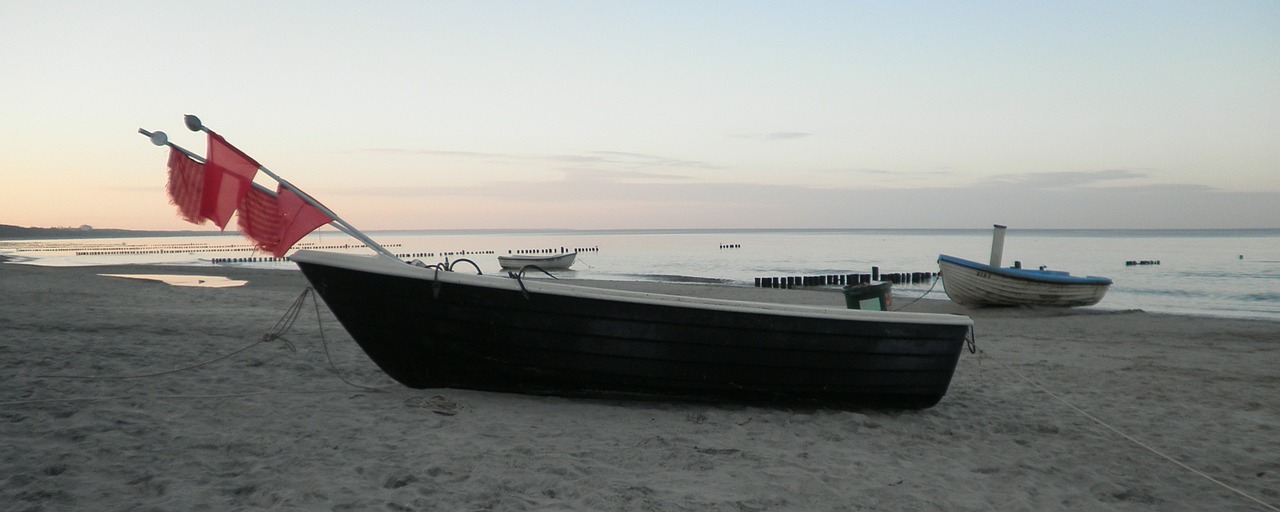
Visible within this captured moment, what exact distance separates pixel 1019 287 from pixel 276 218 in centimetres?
1470

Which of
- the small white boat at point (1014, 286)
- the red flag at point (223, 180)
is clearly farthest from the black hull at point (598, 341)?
the small white boat at point (1014, 286)

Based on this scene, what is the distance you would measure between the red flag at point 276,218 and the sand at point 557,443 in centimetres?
117

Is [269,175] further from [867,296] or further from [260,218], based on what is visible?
[867,296]

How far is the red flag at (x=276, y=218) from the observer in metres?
5.31

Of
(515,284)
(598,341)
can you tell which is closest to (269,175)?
(515,284)

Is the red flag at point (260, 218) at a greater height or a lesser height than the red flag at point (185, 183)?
lesser

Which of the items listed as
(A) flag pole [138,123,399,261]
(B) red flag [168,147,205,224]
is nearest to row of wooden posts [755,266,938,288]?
(A) flag pole [138,123,399,261]

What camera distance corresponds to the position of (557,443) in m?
4.66

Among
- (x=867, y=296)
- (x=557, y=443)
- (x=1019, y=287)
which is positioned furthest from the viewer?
(x=1019, y=287)

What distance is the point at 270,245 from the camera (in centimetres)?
536

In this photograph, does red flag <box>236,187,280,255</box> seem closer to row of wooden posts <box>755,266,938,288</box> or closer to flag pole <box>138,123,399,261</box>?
flag pole <box>138,123,399,261</box>

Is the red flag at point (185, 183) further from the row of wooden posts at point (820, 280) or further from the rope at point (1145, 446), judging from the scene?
the row of wooden posts at point (820, 280)

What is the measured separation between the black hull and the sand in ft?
0.68

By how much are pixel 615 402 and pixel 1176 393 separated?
18.2ft
